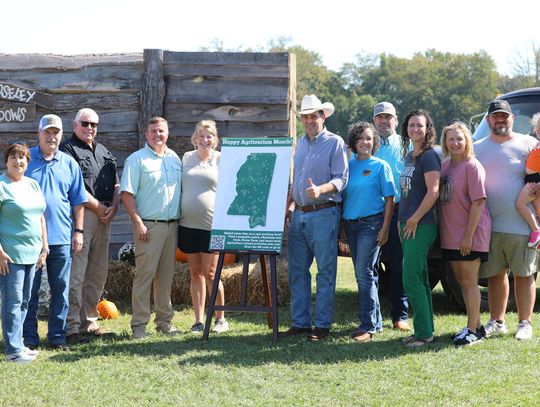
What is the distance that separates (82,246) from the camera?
6.48 meters

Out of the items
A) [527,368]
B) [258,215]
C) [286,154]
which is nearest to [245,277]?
[258,215]

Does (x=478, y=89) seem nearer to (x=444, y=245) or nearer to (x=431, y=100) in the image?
(x=431, y=100)

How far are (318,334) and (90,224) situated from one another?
2.25m

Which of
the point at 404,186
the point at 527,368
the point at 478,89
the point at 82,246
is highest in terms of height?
the point at 478,89

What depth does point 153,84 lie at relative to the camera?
8578 mm

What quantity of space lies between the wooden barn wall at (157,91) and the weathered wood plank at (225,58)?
1 centimetres

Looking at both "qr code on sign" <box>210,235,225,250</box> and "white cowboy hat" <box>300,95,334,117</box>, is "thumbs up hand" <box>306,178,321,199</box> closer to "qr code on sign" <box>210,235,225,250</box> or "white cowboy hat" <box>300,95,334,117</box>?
"white cowboy hat" <box>300,95,334,117</box>

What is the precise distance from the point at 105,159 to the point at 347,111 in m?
49.9

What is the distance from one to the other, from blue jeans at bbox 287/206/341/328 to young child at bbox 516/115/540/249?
5.02ft

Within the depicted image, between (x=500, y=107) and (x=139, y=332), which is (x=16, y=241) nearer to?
(x=139, y=332)

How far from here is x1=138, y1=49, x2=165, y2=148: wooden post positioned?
8578 millimetres

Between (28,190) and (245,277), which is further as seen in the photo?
(245,277)

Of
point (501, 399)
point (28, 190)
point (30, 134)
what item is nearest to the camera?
point (501, 399)

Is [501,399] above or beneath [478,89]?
beneath
